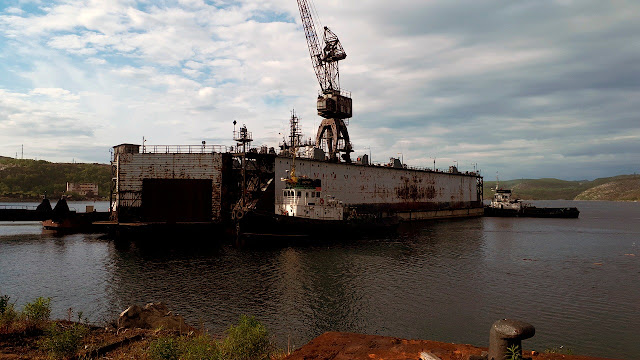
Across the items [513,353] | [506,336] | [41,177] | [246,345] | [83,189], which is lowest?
[246,345]

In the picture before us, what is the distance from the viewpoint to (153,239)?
47.1 metres

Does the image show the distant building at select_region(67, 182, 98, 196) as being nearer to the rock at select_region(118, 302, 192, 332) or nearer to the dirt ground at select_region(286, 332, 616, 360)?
the rock at select_region(118, 302, 192, 332)

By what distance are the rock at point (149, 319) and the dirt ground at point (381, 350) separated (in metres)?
6.34

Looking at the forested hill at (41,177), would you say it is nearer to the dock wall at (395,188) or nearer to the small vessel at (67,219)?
the small vessel at (67,219)

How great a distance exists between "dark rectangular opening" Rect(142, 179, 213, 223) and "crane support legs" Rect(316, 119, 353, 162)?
26.3 m

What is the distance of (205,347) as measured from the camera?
9359 mm

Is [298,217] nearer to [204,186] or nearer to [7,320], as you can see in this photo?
[204,186]

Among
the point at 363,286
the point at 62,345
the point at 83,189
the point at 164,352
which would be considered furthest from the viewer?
the point at 83,189

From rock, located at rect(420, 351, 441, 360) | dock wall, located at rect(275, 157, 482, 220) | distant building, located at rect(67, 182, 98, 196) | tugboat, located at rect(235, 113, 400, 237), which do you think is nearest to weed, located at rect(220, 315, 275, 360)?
rock, located at rect(420, 351, 441, 360)

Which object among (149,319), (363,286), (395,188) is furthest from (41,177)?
(149,319)

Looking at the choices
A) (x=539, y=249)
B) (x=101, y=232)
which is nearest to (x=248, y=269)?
(x=539, y=249)

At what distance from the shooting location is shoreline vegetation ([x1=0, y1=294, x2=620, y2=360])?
28.5 feet

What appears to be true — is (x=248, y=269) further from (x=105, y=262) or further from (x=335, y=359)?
(x=335, y=359)

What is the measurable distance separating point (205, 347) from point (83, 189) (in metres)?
192
